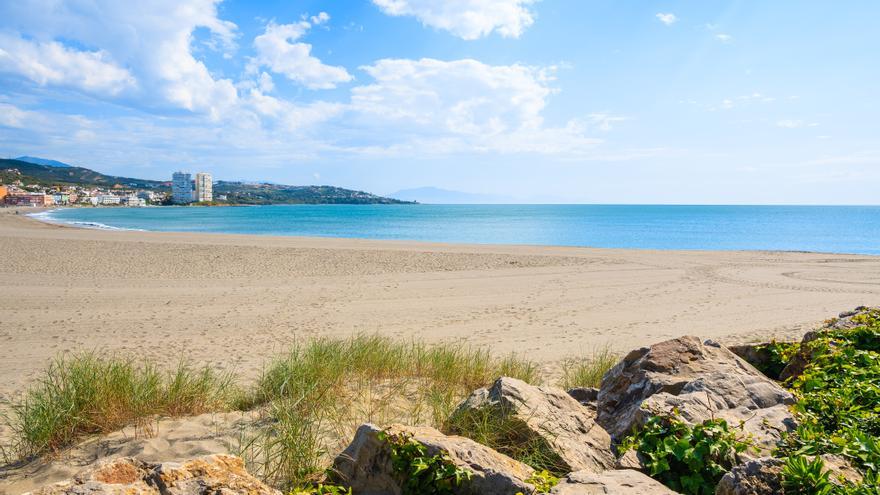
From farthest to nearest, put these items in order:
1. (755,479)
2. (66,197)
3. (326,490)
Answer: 1. (66,197)
2. (326,490)
3. (755,479)

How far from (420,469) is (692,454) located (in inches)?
58.9

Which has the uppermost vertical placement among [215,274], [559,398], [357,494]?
[559,398]

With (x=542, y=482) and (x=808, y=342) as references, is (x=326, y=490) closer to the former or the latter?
(x=542, y=482)

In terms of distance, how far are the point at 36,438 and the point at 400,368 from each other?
143 inches

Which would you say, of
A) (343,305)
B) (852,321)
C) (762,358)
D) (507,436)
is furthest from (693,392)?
(343,305)

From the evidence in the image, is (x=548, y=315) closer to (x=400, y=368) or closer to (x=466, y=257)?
(x=400, y=368)

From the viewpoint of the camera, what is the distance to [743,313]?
534 inches

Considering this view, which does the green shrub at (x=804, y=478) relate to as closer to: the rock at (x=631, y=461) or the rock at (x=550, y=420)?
the rock at (x=631, y=461)

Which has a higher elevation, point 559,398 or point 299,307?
point 559,398

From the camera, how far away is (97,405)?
Answer: 4.91 metres

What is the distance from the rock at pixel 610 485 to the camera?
101 inches

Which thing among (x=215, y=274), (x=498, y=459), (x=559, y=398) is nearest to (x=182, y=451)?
(x=498, y=459)

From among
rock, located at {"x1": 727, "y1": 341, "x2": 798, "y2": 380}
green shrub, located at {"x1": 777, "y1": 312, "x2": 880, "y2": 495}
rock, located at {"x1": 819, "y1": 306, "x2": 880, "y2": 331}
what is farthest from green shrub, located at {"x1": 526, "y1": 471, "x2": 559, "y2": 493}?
rock, located at {"x1": 819, "y1": 306, "x2": 880, "y2": 331}

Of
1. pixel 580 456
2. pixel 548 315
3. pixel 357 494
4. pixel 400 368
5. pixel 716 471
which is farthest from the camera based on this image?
pixel 548 315
